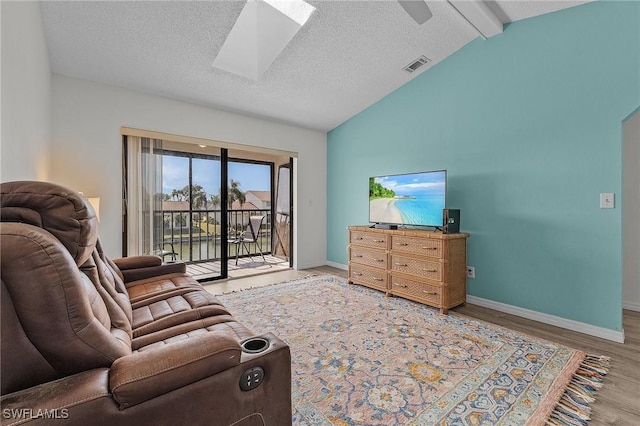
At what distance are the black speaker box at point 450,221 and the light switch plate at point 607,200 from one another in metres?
1.10

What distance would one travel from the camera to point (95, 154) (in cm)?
316

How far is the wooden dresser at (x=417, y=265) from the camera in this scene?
2863 millimetres

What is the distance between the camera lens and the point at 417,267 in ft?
10.1

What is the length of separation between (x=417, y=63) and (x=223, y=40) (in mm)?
2206

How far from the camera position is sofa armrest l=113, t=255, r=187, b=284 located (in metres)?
2.36

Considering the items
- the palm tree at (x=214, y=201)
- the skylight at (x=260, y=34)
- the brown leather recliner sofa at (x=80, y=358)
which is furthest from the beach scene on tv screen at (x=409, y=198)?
the brown leather recliner sofa at (x=80, y=358)

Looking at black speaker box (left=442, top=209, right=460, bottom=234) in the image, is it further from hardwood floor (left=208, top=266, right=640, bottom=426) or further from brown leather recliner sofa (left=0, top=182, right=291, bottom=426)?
brown leather recliner sofa (left=0, top=182, right=291, bottom=426)

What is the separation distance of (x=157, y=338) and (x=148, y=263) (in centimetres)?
129

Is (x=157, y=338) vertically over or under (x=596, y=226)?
under

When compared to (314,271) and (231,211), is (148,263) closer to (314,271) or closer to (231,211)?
(314,271)

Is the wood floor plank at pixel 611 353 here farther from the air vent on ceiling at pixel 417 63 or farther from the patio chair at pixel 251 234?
the patio chair at pixel 251 234

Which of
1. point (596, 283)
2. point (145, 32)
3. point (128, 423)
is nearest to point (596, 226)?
point (596, 283)

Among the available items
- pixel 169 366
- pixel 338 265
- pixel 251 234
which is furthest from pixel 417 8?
pixel 251 234

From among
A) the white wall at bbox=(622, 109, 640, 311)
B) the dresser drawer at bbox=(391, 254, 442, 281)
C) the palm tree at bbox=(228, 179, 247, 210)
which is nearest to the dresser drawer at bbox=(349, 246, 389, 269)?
the dresser drawer at bbox=(391, 254, 442, 281)
